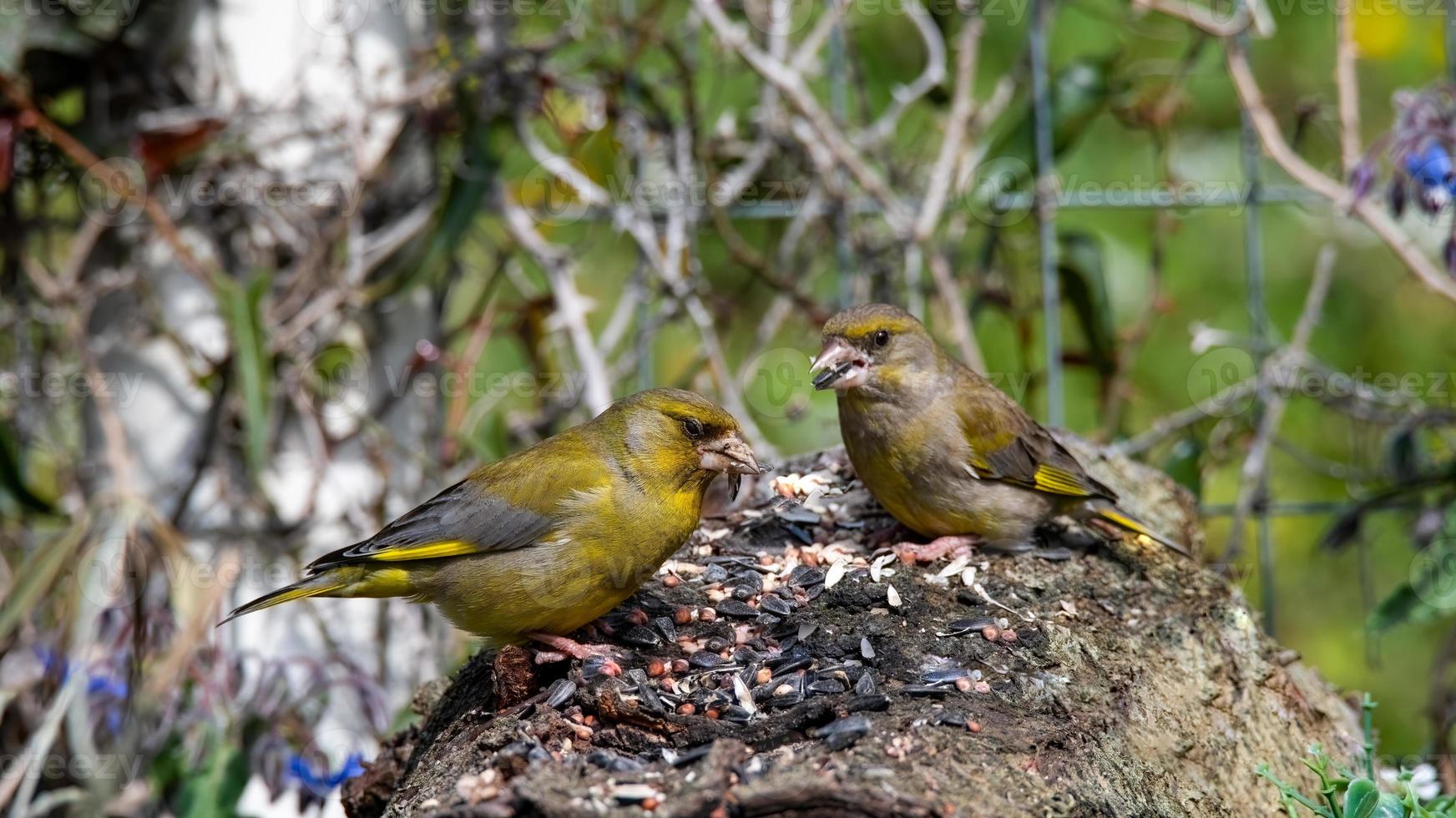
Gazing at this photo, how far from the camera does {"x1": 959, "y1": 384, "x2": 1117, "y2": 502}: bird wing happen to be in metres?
3.56

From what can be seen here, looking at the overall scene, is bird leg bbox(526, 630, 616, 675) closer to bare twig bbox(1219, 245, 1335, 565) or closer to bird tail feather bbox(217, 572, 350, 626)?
bird tail feather bbox(217, 572, 350, 626)

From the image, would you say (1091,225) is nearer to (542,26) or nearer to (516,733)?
(542,26)

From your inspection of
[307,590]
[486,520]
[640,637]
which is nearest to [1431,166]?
[640,637]

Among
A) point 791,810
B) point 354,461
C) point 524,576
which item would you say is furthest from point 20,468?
point 791,810

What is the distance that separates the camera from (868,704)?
2.53m

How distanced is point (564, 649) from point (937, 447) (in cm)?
113

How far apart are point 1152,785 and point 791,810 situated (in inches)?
32.1

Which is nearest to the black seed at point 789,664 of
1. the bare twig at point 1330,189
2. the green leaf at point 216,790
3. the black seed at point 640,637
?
the black seed at point 640,637

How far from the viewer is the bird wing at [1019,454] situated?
3559mm

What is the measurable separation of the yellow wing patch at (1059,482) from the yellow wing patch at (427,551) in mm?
1391

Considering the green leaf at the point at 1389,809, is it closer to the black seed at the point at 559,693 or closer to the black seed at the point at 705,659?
the black seed at the point at 705,659

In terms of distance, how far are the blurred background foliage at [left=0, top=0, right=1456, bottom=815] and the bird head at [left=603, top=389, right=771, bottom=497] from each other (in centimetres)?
138

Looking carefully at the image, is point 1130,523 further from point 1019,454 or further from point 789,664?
point 789,664

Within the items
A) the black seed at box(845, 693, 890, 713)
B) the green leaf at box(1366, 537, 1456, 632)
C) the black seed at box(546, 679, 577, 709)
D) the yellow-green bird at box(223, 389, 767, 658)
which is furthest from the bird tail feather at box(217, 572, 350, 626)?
the green leaf at box(1366, 537, 1456, 632)
